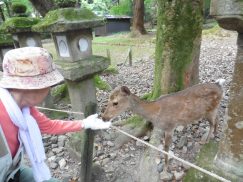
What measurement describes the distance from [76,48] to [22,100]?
7.00ft

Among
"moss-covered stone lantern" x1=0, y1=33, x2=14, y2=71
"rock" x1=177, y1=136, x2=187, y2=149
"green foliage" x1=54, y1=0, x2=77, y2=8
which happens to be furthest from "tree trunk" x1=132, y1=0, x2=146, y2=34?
"rock" x1=177, y1=136, x2=187, y2=149

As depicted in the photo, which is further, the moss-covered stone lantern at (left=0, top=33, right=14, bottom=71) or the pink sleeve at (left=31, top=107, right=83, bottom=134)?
the moss-covered stone lantern at (left=0, top=33, right=14, bottom=71)

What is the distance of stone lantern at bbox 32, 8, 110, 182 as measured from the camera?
12.3ft

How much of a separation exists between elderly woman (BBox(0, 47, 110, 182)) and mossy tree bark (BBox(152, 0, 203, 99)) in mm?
2573

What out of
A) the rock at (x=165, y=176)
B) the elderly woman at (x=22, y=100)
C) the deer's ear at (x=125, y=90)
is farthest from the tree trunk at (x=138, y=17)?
the elderly woman at (x=22, y=100)

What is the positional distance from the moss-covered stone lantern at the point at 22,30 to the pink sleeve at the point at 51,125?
11.1 feet

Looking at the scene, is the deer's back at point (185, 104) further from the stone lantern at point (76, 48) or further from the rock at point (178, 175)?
the stone lantern at point (76, 48)

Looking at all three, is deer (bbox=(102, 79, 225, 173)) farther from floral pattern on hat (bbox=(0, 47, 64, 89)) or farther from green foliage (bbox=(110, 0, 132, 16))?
green foliage (bbox=(110, 0, 132, 16))

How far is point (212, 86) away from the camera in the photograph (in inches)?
144

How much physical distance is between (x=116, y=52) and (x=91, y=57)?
410 inches

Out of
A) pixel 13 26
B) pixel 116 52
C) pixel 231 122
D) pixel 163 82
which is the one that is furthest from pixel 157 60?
pixel 116 52

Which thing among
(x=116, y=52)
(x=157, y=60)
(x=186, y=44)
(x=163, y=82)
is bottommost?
(x=116, y=52)

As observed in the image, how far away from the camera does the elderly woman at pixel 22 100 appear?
1.85 metres

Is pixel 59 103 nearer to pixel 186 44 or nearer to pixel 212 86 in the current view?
pixel 186 44
